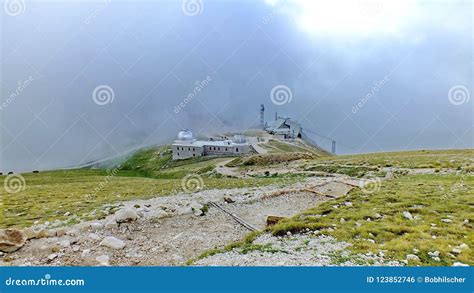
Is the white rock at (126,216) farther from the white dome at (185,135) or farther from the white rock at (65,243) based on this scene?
the white dome at (185,135)

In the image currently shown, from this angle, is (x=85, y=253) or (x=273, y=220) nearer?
(x=85, y=253)

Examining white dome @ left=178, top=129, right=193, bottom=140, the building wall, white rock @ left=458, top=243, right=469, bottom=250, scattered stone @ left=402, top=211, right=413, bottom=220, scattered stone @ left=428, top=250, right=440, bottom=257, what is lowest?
the building wall

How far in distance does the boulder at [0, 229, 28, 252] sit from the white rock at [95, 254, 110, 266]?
119 inches

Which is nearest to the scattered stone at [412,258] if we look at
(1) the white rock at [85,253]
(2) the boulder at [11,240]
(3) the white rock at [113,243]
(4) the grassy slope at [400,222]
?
(4) the grassy slope at [400,222]

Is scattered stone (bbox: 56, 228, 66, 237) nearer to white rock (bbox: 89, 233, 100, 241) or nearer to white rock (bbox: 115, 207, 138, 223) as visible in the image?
white rock (bbox: 89, 233, 100, 241)

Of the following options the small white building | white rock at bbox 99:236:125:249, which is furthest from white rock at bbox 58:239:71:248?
the small white building

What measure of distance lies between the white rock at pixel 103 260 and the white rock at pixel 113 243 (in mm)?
750

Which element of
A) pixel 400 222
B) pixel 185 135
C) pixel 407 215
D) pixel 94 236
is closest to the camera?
pixel 94 236

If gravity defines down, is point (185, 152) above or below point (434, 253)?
below

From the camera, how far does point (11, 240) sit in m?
10.4

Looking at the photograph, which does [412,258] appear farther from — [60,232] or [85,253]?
[60,232]

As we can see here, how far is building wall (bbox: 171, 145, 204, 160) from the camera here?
206ft

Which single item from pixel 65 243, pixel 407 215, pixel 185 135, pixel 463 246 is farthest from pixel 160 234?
pixel 185 135

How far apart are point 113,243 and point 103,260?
1088 mm
